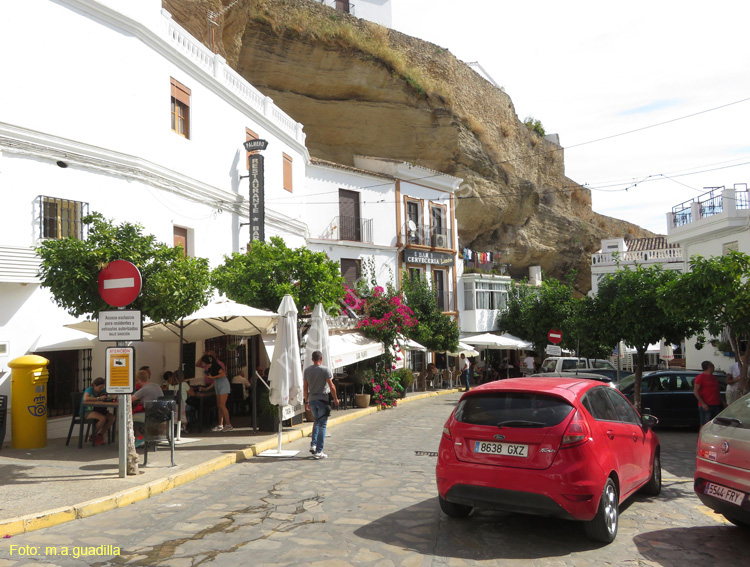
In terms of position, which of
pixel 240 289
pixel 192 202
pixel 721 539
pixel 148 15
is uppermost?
pixel 148 15

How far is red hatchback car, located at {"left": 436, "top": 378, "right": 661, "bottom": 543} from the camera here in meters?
5.68

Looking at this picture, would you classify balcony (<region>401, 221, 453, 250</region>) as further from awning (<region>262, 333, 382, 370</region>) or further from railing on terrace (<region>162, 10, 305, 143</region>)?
awning (<region>262, 333, 382, 370</region>)

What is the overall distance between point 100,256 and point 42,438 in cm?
451

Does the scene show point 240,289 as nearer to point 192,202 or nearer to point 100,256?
point 192,202

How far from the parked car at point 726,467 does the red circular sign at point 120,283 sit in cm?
717

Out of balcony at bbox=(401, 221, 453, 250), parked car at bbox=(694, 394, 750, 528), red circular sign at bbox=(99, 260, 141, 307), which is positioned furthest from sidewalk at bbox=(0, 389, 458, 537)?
balcony at bbox=(401, 221, 453, 250)

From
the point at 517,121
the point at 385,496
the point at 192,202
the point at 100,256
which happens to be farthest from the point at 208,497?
the point at 517,121

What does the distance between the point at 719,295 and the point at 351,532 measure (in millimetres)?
7715

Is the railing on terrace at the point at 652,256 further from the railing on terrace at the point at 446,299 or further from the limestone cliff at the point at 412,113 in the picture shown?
the railing on terrace at the point at 446,299

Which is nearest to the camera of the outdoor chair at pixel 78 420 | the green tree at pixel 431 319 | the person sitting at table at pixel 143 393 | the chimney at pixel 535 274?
the person sitting at table at pixel 143 393

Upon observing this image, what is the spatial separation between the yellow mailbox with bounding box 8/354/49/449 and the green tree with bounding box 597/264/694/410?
42.2 ft

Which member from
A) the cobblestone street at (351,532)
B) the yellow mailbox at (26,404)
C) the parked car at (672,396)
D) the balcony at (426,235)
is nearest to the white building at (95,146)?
the yellow mailbox at (26,404)

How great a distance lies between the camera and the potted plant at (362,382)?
1881 cm

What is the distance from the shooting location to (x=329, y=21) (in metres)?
34.4
